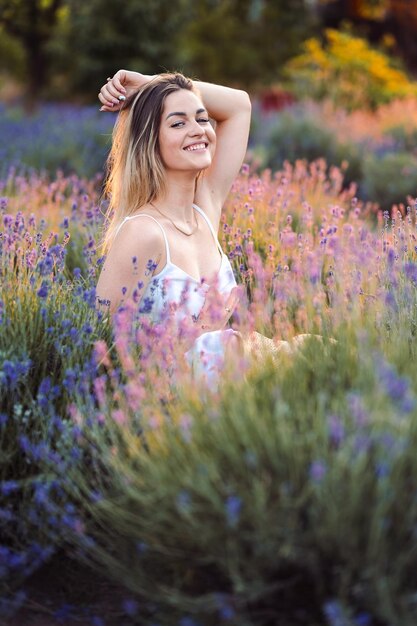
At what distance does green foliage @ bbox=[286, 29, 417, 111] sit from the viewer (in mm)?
15156

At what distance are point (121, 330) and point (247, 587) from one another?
797 mm

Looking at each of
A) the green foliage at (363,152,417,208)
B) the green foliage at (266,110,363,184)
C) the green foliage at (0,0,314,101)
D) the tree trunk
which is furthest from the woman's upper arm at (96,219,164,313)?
the tree trunk

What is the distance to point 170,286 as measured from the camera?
3820 millimetres

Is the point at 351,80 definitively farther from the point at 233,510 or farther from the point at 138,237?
the point at 233,510

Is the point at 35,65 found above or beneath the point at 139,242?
above

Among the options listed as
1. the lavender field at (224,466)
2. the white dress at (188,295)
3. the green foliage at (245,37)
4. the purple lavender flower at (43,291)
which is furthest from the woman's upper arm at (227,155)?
the green foliage at (245,37)

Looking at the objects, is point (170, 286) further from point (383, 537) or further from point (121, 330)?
point (383, 537)

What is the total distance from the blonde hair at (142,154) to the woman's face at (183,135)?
0.10 feet

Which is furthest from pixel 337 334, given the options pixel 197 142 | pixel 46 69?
pixel 46 69

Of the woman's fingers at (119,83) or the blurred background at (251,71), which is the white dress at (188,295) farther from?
the blurred background at (251,71)

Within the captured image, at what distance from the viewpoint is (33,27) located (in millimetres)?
17703

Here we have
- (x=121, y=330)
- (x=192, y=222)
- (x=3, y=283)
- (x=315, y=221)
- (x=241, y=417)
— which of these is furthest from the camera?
(x=315, y=221)

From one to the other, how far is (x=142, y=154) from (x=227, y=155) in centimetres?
54

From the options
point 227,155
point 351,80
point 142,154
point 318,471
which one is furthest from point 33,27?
point 318,471
